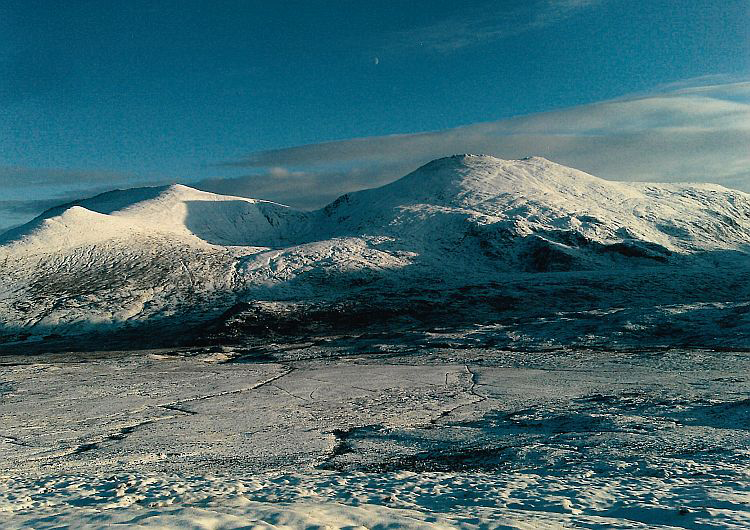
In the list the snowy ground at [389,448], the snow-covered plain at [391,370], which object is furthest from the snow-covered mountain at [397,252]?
the snowy ground at [389,448]

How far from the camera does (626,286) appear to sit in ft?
183

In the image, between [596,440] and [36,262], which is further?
[36,262]

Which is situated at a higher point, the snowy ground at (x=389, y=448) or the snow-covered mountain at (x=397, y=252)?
the snow-covered mountain at (x=397, y=252)

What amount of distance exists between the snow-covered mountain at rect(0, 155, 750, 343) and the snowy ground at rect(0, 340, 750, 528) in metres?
21.3

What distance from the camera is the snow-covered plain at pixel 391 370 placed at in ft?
31.1

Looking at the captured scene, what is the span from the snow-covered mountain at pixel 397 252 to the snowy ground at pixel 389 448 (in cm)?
2134

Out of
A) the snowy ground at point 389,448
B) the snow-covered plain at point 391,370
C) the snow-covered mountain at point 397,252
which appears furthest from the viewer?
the snow-covered mountain at point 397,252

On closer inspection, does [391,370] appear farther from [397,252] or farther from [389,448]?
[397,252]

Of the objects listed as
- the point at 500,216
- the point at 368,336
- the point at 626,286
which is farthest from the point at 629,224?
the point at 368,336

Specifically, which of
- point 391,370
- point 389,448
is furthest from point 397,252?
point 389,448

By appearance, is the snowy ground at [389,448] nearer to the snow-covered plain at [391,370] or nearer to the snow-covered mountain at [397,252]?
the snow-covered plain at [391,370]

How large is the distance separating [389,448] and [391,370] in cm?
1425

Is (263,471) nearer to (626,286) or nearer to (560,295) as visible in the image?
(560,295)

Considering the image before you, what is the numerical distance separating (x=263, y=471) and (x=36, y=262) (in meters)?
68.0
